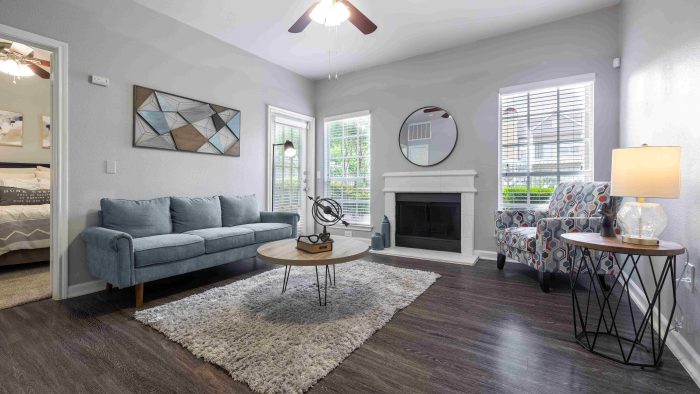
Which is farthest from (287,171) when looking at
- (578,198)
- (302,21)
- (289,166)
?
(578,198)

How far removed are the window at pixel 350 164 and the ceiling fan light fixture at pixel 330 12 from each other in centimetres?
258

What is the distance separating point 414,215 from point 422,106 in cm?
163

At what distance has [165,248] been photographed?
2654 millimetres

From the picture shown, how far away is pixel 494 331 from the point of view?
6.81 ft

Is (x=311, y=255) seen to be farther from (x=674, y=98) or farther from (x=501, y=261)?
(x=674, y=98)

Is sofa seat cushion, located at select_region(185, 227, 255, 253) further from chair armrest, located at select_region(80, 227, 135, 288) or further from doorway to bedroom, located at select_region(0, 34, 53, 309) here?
doorway to bedroom, located at select_region(0, 34, 53, 309)

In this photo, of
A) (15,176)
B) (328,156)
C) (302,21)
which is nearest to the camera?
(302,21)

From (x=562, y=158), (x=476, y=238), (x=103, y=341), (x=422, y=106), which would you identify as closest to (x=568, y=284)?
(x=476, y=238)

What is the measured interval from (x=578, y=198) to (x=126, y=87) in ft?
15.4

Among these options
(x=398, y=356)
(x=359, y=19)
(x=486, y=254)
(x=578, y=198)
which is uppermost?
(x=359, y=19)

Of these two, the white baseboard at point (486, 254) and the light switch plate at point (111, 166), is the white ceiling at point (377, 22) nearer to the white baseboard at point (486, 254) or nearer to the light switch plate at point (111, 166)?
the light switch plate at point (111, 166)

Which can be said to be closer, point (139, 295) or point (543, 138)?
point (139, 295)

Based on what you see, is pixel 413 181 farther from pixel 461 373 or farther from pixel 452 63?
pixel 461 373

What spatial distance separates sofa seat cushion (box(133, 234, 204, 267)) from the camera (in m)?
2.52
